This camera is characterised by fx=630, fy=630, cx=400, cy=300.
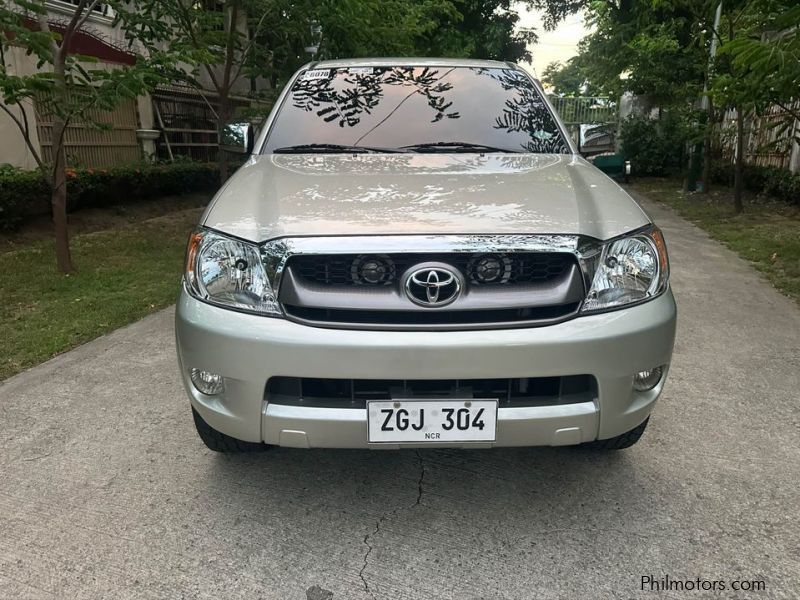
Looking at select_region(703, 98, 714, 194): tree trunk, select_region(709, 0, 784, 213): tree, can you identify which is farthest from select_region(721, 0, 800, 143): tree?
select_region(703, 98, 714, 194): tree trunk

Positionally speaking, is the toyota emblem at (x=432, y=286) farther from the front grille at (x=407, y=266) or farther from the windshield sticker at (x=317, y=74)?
the windshield sticker at (x=317, y=74)

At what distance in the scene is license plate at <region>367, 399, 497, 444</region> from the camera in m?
1.99

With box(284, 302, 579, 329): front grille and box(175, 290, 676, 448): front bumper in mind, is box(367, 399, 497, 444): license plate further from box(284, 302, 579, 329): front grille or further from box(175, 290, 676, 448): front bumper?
box(284, 302, 579, 329): front grille

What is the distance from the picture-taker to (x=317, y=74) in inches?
142

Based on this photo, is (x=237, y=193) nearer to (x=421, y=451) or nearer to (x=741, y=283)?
(x=421, y=451)

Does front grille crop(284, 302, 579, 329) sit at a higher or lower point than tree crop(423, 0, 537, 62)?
lower

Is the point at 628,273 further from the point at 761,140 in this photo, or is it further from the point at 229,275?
the point at 761,140

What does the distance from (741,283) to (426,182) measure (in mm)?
4526

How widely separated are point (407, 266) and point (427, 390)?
41 centimetres

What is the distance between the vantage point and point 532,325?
198cm

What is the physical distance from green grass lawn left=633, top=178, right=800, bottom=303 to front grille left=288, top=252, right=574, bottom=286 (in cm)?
421

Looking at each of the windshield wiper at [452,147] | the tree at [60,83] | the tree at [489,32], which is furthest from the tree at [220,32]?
the tree at [489,32]

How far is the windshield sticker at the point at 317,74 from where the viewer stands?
11.8 ft

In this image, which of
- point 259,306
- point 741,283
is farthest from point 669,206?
point 259,306
